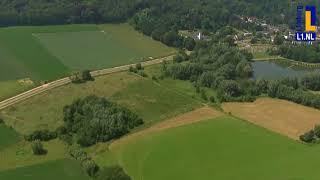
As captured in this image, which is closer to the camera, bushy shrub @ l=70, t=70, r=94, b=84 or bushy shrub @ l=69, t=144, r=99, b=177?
bushy shrub @ l=69, t=144, r=99, b=177

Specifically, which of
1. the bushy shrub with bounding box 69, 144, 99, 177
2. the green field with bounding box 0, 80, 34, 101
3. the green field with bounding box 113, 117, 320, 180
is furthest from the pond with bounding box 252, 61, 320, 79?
the bushy shrub with bounding box 69, 144, 99, 177

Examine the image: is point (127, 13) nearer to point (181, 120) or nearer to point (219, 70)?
point (219, 70)

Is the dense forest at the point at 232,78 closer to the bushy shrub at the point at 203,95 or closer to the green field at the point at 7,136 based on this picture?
the bushy shrub at the point at 203,95

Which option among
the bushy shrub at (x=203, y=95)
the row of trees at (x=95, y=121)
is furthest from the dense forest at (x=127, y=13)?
the row of trees at (x=95, y=121)

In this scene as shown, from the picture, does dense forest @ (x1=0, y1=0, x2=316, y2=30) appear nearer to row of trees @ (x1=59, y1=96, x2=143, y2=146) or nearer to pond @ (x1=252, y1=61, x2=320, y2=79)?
pond @ (x1=252, y1=61, x2=320, y2=79)

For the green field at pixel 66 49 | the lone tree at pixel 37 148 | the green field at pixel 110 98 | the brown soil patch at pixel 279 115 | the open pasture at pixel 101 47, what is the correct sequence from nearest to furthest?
the lone tree at pixel 37 148 → the brown soil patch at pixel 279 115 → the green field at pixel 110 98 → the green field at pixel 66 49 → the open pasture at pixel 101 47

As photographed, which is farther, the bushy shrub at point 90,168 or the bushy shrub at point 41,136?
the bushy shrub at point 41,136

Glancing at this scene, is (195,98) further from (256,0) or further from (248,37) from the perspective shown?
(256,0)
